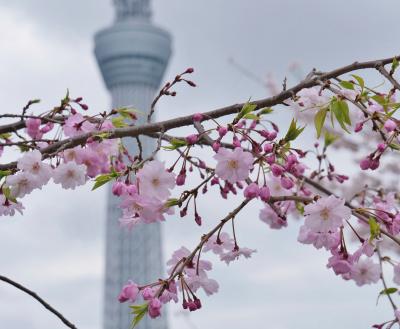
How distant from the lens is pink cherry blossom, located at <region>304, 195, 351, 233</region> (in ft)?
6.46

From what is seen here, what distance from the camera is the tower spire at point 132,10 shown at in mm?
52719

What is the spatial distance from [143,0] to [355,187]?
154 feet

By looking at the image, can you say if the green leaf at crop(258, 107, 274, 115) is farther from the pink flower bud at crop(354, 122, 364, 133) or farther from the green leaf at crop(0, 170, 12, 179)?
the green leaf at crop(0, 170, 12, 179)

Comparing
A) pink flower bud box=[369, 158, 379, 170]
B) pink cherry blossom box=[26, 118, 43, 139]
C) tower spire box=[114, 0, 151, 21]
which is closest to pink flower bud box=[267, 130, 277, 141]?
pink flower bud box=[369, 158, 379, 170]

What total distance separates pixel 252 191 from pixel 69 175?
734 millimetres

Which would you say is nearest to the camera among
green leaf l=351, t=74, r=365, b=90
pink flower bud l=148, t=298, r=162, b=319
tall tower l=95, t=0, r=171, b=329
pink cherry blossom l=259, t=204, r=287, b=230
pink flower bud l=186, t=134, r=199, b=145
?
pink flower bud l=148, t=298, r=162, b=319

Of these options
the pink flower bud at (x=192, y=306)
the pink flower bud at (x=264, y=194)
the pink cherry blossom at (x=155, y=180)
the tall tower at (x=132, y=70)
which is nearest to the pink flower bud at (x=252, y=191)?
the pink flower bud at (x=264, y=194)

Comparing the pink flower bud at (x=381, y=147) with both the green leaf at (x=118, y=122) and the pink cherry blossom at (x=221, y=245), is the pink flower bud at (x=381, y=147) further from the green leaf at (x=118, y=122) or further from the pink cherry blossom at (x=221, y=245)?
the green leaf at (x=118, y=122)

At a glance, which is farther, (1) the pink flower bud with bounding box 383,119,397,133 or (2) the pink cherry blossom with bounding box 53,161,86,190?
(2) the pink cherry blossom with bounding box 53,161,86,190

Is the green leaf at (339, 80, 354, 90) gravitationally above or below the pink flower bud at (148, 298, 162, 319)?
above

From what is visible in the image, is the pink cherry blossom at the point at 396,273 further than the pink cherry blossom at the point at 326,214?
Yes

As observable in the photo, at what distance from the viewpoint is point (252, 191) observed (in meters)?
1.93

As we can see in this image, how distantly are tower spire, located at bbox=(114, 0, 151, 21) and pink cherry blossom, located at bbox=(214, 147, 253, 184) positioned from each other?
170 feet

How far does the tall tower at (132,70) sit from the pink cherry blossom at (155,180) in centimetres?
4470
